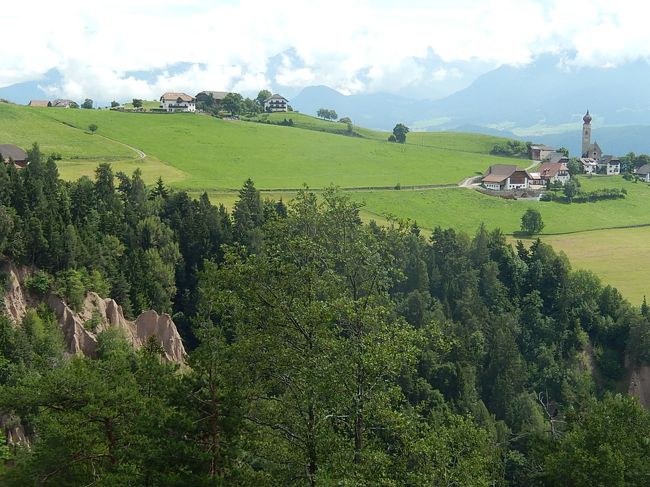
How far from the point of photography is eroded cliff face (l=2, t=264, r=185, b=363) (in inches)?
2089

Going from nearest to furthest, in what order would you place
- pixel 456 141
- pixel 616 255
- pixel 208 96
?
pixel 616 255, pixel 456 141, pixel 208 96

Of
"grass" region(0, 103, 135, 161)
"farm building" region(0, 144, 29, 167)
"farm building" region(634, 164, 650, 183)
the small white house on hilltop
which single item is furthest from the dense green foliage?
the small white house on hilltop

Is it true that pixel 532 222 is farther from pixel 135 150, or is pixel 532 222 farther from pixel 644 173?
pixel 135 150

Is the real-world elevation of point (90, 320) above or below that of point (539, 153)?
below

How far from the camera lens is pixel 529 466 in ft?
186

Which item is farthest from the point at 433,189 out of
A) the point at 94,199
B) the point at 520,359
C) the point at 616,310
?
the point at 94,199

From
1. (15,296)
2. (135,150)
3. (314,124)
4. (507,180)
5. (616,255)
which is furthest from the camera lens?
(314,124)

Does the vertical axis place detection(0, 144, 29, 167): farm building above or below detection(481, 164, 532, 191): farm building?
above

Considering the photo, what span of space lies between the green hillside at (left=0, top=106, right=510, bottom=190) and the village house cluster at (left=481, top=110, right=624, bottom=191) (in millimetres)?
7128

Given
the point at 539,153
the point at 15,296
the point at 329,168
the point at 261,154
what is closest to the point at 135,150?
the point at 261,154

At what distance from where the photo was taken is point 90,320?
2186 inches

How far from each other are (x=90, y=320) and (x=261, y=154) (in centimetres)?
8905

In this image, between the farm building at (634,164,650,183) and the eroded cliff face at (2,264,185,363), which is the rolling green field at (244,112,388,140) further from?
the eroded cliff face at (2,264,185,363)

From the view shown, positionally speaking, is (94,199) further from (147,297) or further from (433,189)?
(433,189)
